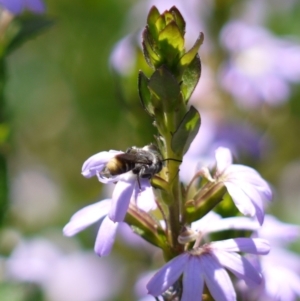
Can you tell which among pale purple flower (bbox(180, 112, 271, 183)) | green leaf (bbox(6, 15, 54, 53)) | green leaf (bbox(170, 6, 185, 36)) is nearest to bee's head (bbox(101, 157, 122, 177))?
green leaf (bbox(170, 6, 185, 36))

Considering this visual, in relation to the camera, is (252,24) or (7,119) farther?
(252,24)

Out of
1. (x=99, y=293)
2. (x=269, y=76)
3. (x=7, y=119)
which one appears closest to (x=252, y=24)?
(x=269, y=76)

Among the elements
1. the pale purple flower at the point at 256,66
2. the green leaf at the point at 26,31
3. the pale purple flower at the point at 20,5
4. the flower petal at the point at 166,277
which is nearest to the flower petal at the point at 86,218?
the flower petal at the point at 166,277

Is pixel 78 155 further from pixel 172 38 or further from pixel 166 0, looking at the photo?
pixel 172 38

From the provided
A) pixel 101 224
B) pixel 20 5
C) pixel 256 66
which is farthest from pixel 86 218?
pixel 256 66

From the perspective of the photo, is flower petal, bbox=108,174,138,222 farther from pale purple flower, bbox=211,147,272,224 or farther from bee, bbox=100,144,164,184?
pale purple flower, bbox=211,147,272,224

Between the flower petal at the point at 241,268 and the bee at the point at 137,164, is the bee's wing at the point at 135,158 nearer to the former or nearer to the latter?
the bee at the point at 137,164

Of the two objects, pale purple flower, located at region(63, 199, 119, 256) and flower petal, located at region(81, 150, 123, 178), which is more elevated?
flower petal, located at region(81, 150, 123, 178)
